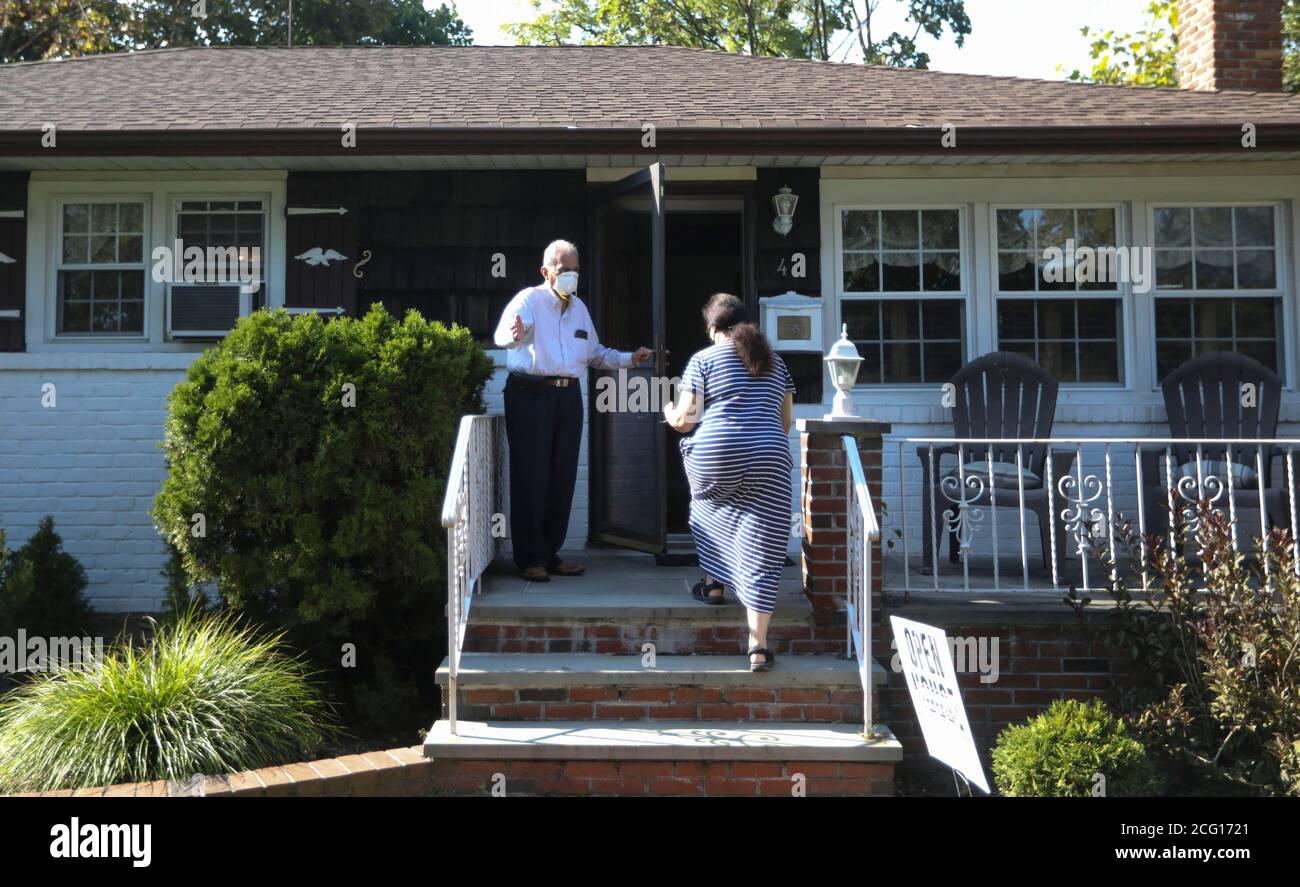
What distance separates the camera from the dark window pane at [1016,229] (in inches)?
298

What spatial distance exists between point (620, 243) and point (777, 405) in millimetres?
2460

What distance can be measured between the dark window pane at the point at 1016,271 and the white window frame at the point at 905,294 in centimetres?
23

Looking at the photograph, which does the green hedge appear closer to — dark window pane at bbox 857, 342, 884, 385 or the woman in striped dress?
the woman in striped dress

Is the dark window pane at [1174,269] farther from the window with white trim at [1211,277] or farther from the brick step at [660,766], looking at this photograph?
the brick step at [660,766]

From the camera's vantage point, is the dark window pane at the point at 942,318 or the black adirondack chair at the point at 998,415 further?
the dark window pane at the point at 942,318

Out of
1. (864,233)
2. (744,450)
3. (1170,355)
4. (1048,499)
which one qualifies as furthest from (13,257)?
(1170,355)

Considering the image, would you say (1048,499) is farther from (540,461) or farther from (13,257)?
(13,257)

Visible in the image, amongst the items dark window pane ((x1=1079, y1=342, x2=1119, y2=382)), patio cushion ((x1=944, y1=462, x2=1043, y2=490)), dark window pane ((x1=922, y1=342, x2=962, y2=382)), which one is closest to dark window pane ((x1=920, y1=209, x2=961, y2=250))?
dark window pane ((x1=922, y1=342, x2=962, y2=382))

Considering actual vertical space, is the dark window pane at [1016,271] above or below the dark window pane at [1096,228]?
below

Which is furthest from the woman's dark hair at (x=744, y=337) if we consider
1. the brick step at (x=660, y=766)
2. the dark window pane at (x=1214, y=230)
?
the dark window pane at (x=1214, y=230)

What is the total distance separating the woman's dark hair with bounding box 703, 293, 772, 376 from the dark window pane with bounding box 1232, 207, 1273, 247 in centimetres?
440

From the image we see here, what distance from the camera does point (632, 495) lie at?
6680mm

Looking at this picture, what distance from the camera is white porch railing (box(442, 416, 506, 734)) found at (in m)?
4.70
